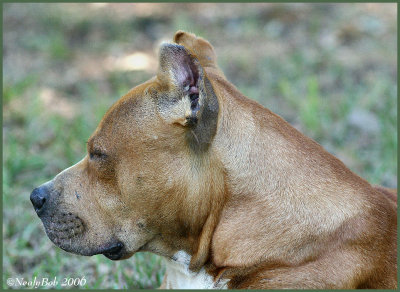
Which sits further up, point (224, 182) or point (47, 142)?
point (224, 182)

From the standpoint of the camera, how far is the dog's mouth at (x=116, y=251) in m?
3.20

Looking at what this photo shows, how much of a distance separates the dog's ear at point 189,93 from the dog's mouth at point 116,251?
792mm

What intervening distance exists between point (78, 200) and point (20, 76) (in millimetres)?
4874

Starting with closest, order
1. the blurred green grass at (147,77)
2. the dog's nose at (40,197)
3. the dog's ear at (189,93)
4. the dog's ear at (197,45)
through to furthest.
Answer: the dog's ear at (189,93) → the dog's nose at (40,197) → the dog's ear at (197,45) → the blurred green grass at (147,77)

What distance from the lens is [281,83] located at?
22.9ft

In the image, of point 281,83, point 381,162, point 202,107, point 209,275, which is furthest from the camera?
point 281,83

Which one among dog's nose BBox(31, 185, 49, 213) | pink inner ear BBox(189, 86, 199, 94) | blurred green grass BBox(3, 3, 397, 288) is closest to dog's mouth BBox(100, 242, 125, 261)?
dog's nose BBox(31, 185, 49, 213)

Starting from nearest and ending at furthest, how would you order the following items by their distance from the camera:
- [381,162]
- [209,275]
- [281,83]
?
[209,275] → [381,162] → [281,83]

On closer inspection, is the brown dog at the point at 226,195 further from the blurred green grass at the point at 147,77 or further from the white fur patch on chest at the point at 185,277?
the blurred green grass at the point at 147,77

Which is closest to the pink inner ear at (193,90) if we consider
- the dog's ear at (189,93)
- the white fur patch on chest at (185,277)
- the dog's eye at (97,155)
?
the dog's ear at (189,93)

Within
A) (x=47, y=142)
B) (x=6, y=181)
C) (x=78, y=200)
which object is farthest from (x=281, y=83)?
(x=78, y=200)

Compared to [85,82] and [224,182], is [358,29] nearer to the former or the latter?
[85,82]

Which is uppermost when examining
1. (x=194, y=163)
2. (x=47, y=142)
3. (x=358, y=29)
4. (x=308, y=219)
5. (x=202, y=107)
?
(x=202, y=107)

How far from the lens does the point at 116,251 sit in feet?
10.6
